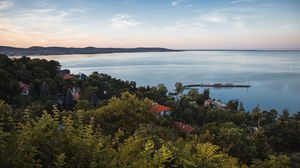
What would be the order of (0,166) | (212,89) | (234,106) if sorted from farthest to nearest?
1. (212,89)
2. (234,106)
3. (0,166)

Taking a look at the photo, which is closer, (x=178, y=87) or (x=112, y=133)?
(x=112, y=133)

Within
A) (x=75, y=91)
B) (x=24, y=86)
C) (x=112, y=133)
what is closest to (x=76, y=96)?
(x=75, y=91)

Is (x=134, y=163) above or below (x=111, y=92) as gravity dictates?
above

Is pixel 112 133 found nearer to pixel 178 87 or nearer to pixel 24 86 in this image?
pixel 24 86

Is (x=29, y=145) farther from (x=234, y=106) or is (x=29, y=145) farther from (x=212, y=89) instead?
(x=212, y=89)

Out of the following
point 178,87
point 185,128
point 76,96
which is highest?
point 76,96

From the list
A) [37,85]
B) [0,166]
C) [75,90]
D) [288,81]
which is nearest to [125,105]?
[0,166]

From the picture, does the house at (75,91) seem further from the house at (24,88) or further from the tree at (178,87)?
the tree at (178,87)

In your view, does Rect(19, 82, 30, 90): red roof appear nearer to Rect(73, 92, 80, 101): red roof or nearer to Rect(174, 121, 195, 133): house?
Rect(73, 92, 80, 101): red roof
